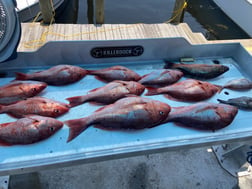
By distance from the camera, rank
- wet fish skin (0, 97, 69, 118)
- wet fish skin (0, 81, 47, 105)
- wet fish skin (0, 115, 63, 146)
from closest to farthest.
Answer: wet fish skin (0, 115, 63, 146)
wet fish skin (0, 97, 69, 118)
wet fish skin (0, 81, 47, 105)

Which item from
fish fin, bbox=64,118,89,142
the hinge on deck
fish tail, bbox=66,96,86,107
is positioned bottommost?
the hinge on deck

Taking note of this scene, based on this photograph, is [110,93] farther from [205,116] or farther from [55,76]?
[205,116]

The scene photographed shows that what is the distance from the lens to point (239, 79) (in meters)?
2.86

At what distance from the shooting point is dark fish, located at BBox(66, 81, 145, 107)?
2459mm

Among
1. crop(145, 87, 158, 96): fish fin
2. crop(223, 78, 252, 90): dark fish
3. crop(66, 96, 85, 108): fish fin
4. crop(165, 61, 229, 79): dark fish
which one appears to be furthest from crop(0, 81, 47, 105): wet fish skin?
crop(223, 78, 252, 90): dark fish

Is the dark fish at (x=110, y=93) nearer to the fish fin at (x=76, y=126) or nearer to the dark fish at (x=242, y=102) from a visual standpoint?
the fish fin at (x=76, y=126)

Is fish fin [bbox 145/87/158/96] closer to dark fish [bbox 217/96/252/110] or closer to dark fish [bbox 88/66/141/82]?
dark fish [bbox 88/66/141/82]

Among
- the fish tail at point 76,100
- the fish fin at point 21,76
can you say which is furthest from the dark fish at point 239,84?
the fish fin at point 21,76

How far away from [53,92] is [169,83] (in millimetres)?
1461

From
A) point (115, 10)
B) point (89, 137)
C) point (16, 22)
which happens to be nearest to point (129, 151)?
point (89, 137)

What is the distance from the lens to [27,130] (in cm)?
200

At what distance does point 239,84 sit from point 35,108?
2.49 m

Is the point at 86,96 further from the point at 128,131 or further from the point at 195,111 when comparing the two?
the point at 195,111

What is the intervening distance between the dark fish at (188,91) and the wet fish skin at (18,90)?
51.2 inches
